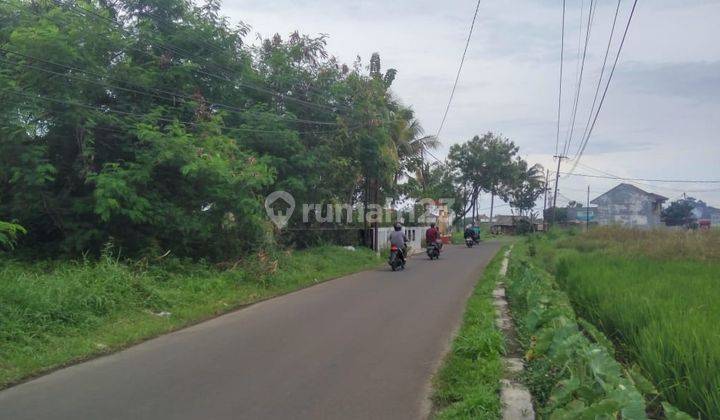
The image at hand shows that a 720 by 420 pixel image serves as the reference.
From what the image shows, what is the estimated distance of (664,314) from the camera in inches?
277

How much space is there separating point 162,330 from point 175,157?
4.88 meters

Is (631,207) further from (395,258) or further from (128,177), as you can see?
(128,177)

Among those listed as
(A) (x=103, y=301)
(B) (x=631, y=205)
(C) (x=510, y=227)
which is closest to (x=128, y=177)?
(A) (x=103, y=301)

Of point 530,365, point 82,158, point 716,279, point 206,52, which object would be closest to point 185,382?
point 530,365

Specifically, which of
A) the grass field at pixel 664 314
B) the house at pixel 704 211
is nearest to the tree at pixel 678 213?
the house at pixel 704 211

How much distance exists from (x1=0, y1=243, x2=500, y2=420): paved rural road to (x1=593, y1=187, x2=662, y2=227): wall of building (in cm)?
4532

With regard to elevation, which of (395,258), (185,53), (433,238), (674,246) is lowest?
(395,258)

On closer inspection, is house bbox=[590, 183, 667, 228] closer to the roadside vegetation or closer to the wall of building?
the wall of building

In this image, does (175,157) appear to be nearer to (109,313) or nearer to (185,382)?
(109,313)

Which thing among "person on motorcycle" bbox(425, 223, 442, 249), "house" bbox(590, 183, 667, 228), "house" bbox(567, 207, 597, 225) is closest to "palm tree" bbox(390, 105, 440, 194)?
"person on motorcycle" bbox(425, 223, 442, 249)

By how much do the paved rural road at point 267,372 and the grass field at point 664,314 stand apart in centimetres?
216

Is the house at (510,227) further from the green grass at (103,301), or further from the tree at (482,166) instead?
the green grass at (103,301)

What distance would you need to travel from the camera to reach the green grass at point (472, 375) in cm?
536

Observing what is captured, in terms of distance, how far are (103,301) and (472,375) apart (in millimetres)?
6257
